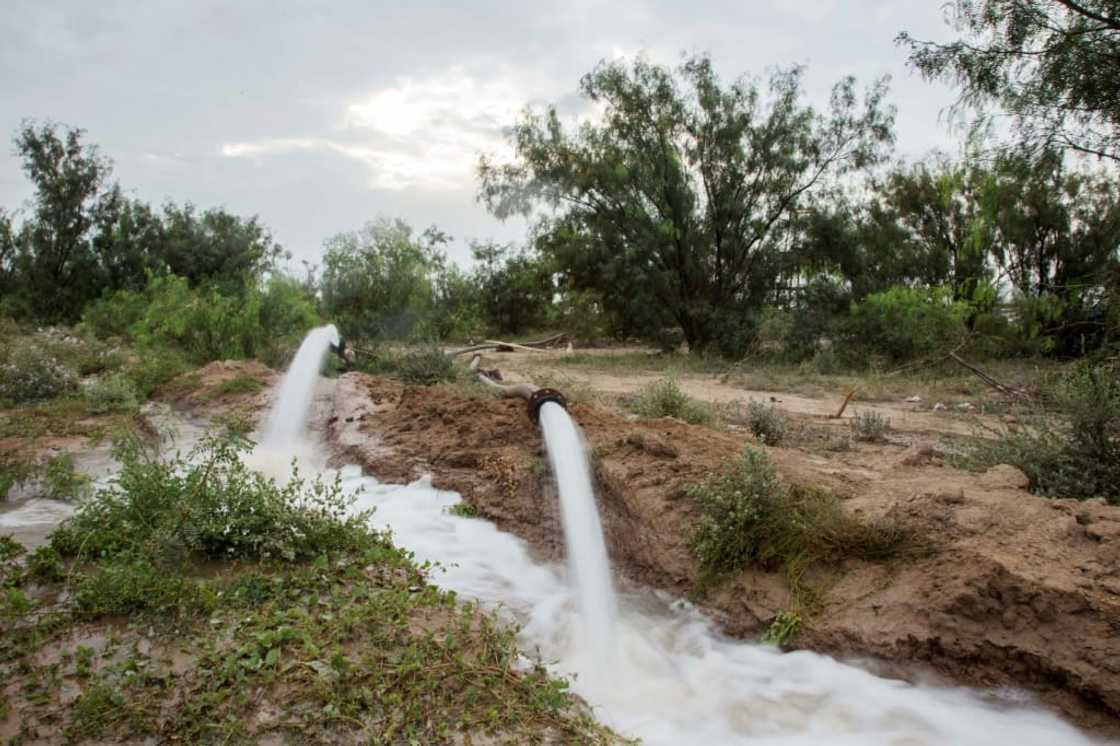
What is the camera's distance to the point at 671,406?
8.99 meters

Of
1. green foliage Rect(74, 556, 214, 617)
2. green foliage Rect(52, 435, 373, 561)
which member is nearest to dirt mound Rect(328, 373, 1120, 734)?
green foliage Rect(52, 435, 373, 561)

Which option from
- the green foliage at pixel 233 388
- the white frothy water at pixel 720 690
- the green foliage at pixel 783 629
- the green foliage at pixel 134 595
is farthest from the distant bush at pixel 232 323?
the green foliage at pixel 783 629

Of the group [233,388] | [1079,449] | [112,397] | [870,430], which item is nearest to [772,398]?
[870,430]

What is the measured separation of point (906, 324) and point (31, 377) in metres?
15.9

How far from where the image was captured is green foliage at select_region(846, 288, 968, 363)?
51.1 feet

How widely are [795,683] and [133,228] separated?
29894 mm

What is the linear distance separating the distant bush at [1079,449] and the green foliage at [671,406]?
3.28 metres

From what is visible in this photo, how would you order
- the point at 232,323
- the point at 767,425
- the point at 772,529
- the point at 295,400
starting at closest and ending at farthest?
the point at 772,529
the point at 767,425
the point at 295,400
the point at 232,323

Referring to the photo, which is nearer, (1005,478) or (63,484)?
(1005,478)

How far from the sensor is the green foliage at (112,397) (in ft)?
34.9

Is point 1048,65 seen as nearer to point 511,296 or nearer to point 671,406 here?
point 671,406

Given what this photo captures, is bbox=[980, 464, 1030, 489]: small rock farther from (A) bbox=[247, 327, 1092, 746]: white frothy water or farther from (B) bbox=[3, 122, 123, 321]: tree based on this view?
(B) bbox=[3, 122, 123, 321]: tree

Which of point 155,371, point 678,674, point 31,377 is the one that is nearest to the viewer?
point 678,674

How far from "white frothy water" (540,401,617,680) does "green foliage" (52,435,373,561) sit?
1488 millimetres
